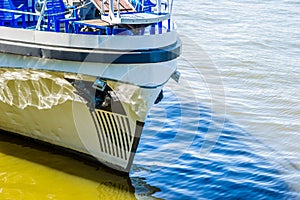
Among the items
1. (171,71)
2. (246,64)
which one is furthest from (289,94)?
(171,71)

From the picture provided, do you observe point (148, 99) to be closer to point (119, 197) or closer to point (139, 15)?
point (139, 15)

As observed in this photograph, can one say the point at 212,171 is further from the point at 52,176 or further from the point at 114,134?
the point at 52,176

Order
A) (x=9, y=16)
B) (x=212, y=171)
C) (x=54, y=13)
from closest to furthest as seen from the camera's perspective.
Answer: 1. (x=54, y=13)
2. (x=9, y=16)
3. (x=212, y=171)

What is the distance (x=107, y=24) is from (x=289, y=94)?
7.29 metres

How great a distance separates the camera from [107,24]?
650cm

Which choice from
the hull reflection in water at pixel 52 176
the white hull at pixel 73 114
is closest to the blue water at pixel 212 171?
the hull reflection in water at pixel 52 176

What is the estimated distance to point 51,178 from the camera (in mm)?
7883

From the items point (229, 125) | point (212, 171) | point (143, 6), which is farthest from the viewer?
point (229, 125)

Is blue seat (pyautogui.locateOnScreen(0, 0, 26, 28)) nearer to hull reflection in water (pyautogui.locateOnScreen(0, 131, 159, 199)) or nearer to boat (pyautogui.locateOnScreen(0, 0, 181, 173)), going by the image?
boat (pyautogui.locateOnScreen(0, 0, 181, 173))

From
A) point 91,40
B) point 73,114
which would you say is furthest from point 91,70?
point 73,114

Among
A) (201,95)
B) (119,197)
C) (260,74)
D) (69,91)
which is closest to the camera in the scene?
(69,91)

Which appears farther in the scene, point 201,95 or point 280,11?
point 280,11

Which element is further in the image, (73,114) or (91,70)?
(73,114)

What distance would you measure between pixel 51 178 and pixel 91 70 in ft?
7.15
